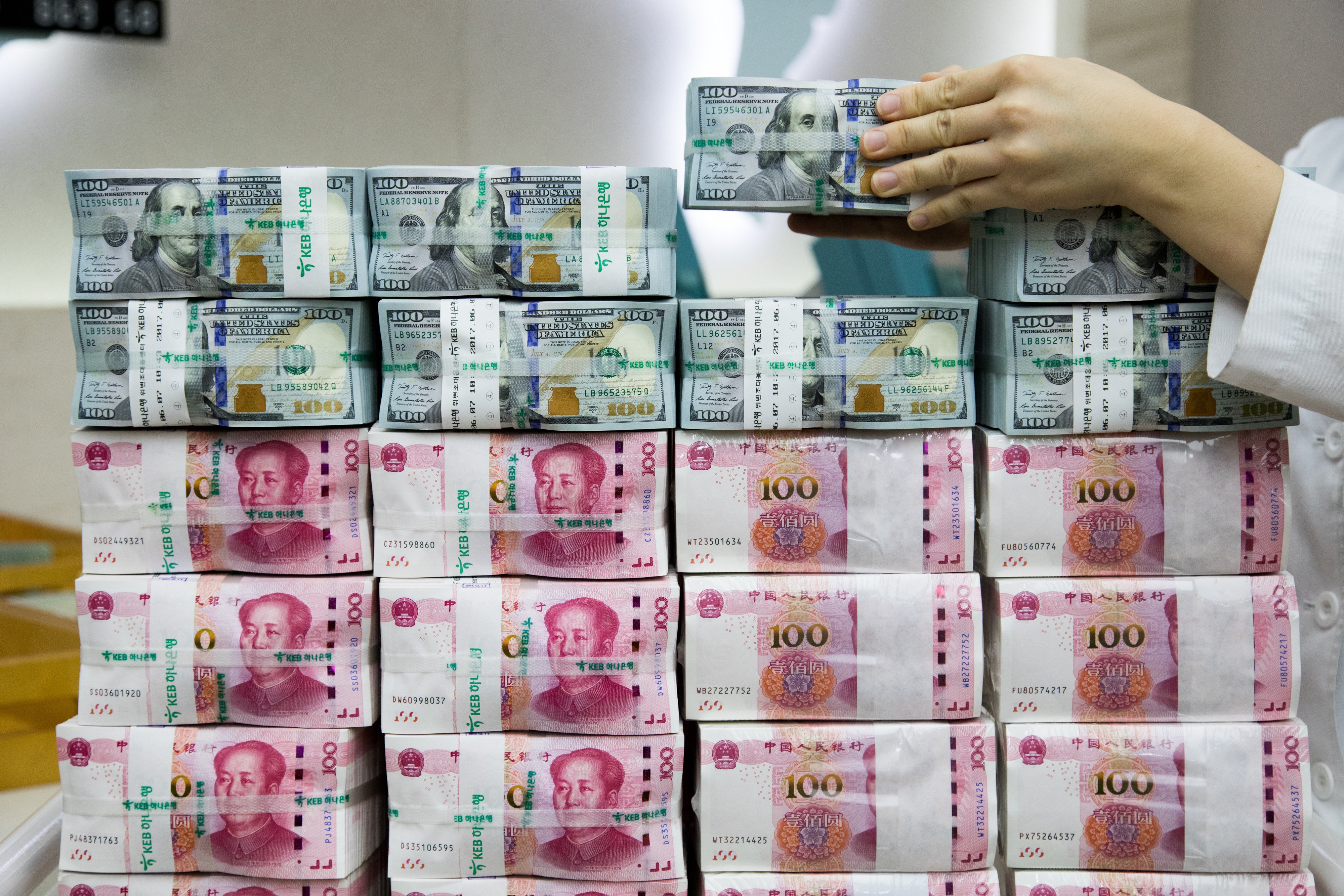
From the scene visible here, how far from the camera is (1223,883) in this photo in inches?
44.8

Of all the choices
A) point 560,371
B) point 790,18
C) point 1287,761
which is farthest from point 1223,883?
point 790,18

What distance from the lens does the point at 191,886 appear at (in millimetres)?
1165

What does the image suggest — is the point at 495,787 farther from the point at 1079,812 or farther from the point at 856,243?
the point at 856,243

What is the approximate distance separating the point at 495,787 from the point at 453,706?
0.12 metres

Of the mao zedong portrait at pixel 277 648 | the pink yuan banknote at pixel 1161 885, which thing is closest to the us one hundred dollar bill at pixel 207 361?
the mao zedong portrait at pixel 277 648

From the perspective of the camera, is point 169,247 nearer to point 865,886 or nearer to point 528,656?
point 528,656

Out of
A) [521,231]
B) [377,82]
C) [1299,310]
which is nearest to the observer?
[1299,310]

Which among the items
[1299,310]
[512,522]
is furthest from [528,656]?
[1299,310]

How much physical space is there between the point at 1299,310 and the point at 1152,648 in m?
0.44

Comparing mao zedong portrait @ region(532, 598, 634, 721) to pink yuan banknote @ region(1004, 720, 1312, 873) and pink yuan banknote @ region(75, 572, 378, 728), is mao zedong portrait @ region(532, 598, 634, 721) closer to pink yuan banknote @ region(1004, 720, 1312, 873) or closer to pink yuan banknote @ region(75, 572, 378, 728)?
pink yuan banknote @ region(75, 572, 378, 728)

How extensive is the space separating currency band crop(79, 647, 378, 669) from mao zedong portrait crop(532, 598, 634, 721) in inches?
9.8

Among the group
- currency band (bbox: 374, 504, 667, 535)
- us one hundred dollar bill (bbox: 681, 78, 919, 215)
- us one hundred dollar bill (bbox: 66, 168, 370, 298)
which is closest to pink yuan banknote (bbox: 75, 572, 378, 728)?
currency band (bbox: 374, 504, 667, 535)

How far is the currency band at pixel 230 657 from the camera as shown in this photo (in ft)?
3.76

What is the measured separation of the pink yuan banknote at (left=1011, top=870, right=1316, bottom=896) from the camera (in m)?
1.13
